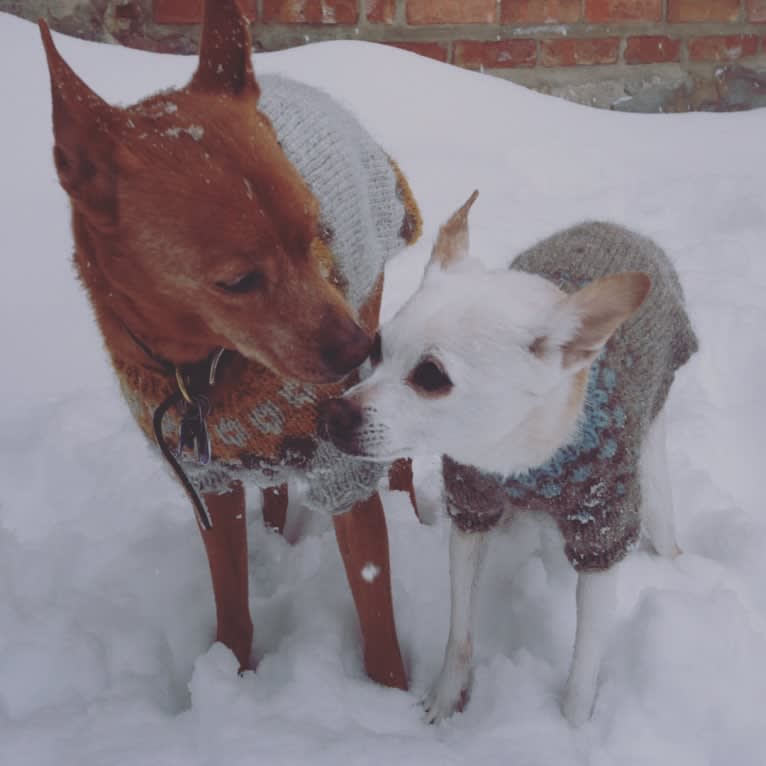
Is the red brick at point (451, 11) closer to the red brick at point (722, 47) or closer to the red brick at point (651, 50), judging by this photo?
the red brick at point (651, 50)

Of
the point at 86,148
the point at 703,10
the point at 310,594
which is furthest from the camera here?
the point at 703,10

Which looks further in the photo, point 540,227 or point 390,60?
point 390,60

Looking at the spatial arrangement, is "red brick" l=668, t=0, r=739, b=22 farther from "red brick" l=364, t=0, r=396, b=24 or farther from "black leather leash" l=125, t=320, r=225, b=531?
"black leather leash" l=125, t=320, r=225, b=531

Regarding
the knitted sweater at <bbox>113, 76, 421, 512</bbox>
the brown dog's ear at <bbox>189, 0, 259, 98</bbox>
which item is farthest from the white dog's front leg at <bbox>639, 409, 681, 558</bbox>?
the brown dog's ear at <bbox>189, 0, 259, 98</bbox>

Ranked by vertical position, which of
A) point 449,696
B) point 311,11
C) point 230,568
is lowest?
point 449,696

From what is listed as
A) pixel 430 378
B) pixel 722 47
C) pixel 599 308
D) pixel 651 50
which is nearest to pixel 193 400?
pixel 430 378

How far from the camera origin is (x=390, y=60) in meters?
3.07

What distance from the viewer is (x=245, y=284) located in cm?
101

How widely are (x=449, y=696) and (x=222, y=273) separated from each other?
0.79m

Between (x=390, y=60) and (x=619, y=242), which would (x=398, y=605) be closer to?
(x=619, y=242)

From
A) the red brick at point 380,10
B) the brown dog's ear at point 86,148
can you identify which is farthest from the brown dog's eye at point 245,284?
the red brick at point 380,10

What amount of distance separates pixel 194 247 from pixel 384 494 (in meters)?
0.92

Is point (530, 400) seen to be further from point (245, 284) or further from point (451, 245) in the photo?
point (245, 284)

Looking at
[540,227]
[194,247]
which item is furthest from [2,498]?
[540,227]
